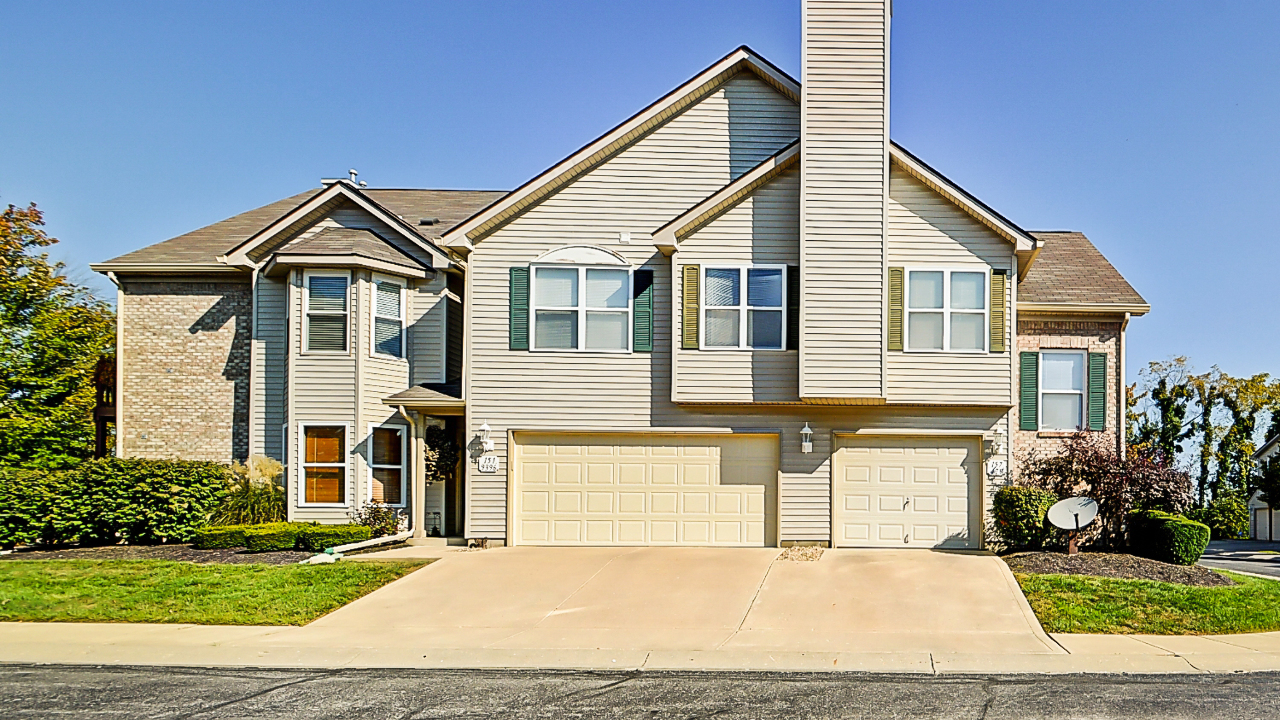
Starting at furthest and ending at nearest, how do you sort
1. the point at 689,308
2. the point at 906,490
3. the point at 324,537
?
the point at 906,490
the point at 689,308
the point at 324,537

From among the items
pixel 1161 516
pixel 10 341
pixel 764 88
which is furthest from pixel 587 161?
pixel 10 341

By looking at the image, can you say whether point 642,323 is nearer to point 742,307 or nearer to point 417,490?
point 742,307

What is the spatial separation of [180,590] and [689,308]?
8.49 metres

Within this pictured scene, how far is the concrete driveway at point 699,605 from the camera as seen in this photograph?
11227 millimetres

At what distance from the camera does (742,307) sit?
16812 mm

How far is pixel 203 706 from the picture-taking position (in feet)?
26.9

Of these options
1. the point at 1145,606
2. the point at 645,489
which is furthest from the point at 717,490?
the point at 1145,606

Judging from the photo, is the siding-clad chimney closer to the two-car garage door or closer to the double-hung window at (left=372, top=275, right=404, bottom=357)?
the two-car garage door

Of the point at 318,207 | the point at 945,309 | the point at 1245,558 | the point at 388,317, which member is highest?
the point at 318,207

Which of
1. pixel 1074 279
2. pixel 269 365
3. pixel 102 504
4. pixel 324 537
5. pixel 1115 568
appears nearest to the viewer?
pixel 1115 568

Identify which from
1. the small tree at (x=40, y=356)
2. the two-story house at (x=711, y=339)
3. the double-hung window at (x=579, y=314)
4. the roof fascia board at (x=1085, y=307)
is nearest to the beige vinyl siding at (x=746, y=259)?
the two-story house at (x=711, y=339)

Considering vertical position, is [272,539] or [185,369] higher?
[185,369]

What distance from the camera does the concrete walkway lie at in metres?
10.2

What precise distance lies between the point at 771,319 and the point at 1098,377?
20.8 feet
